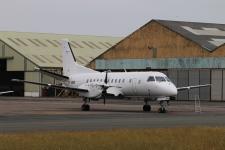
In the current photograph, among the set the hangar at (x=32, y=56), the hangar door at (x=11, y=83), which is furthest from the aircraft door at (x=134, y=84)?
the hangar door at (x=11, y=83)

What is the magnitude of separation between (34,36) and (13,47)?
29.6 feet

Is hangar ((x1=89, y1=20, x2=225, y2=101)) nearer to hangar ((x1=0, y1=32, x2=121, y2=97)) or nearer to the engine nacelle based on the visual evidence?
hangar ((x1=0, y1=32, x2=121, y2=97))

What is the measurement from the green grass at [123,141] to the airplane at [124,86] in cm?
2200

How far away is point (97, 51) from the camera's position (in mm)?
106438

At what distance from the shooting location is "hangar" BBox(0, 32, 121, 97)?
93438 mm

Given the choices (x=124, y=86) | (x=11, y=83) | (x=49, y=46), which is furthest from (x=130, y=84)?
(x=11, y=83)

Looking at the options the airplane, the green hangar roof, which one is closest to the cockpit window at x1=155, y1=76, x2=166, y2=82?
the airplane

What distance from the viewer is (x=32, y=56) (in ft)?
314

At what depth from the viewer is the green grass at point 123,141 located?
62.0ft

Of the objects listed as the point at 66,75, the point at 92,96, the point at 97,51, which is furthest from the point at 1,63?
the point at 92,96

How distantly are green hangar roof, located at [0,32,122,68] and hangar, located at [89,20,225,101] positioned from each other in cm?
1100

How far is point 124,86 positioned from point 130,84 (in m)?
0.63

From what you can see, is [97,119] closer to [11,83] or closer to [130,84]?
[130,84]

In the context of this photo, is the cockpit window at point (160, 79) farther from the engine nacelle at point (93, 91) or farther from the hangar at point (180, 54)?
the hangar at point (180, 54)
